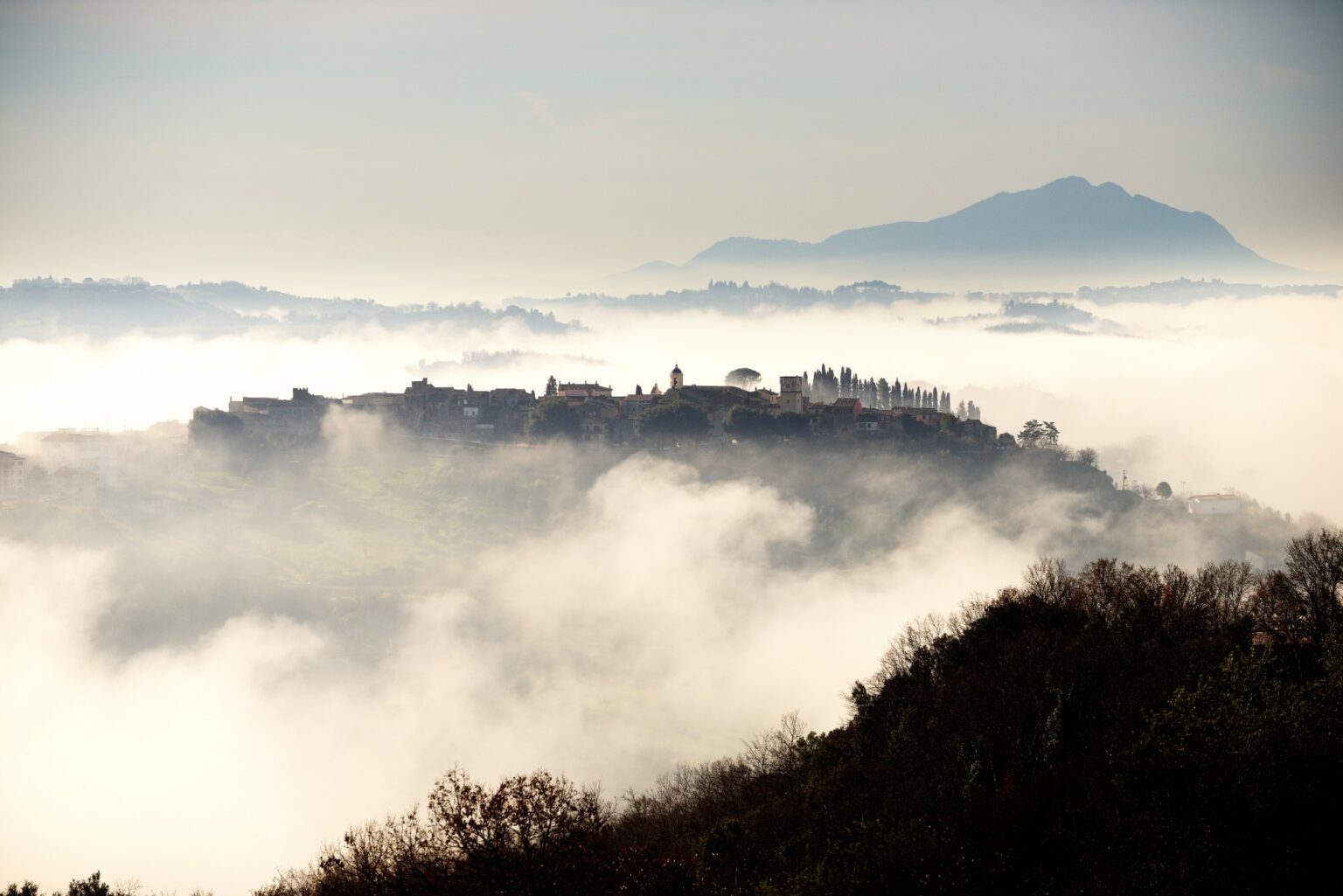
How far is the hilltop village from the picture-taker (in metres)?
144

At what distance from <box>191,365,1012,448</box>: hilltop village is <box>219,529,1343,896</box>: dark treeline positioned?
3896 inches

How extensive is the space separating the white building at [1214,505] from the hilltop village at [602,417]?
23.2 meters

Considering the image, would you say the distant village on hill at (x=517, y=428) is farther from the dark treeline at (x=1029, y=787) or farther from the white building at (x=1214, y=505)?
the dark treeline at (x=1029, y=787)

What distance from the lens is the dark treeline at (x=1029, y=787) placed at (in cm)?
2553

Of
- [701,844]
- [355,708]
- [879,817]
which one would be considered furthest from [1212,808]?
[355,708]

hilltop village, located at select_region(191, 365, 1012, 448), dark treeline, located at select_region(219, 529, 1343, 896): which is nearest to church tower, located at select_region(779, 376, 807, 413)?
hilltop village, located at select_region(191, 365, 1012, 448)

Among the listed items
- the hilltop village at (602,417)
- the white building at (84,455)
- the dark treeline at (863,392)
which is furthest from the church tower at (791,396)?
the white building at (84,455)

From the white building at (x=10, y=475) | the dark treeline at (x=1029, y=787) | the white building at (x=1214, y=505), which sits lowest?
the white building at (x=1214, y=505)

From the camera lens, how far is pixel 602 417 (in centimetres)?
15038

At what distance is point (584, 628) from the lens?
119750 mm

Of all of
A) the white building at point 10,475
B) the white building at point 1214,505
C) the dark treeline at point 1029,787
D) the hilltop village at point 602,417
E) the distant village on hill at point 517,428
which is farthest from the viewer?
the white building at point 1214,505

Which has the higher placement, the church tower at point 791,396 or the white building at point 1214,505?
the church tower at point 791,396

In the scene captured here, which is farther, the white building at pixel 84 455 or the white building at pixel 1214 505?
the white building at pixel 1214 505

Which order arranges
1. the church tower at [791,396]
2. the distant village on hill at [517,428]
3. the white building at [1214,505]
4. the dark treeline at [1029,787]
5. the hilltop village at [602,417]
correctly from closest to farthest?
the dark treeline at [1029,787] < the distant village on hill at [517,428] < the hilltop village at [602,417] < the church tower at [791,396] < the white building at [1214,505]
